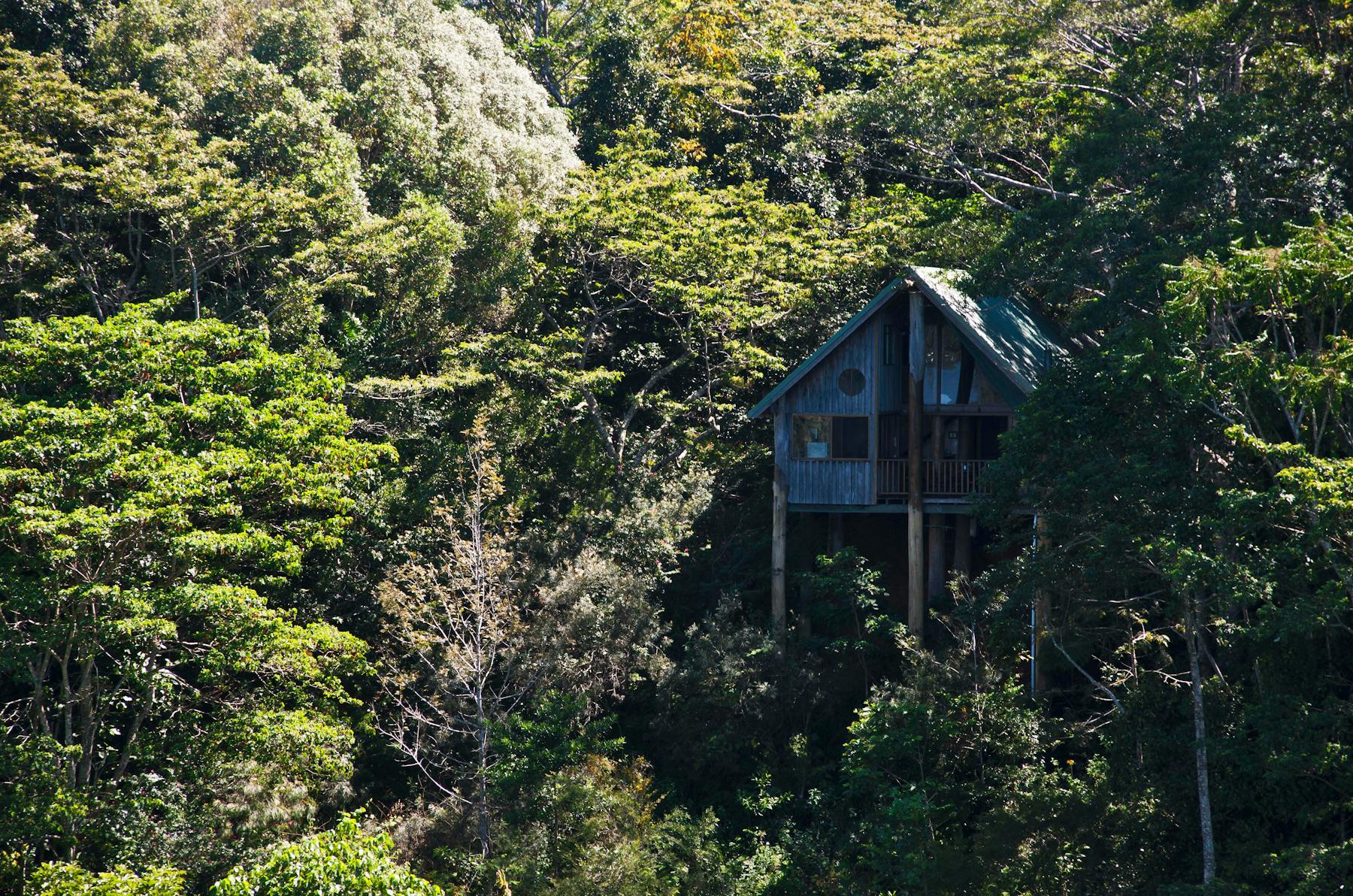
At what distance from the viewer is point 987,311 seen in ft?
78.3

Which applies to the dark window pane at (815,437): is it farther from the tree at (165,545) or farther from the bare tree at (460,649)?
the tree at (165,545)

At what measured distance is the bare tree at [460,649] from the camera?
Answer: 70.0 feet

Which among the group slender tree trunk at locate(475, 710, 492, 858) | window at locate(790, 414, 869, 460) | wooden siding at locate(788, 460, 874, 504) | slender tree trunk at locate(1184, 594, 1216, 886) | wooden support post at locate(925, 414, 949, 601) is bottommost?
slender tree trunk at locate(475, 710, 492, 858)

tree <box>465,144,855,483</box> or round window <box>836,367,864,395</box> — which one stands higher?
tree <box>465,144,855,483</box>

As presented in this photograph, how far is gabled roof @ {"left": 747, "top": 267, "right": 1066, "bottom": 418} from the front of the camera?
2239 cm

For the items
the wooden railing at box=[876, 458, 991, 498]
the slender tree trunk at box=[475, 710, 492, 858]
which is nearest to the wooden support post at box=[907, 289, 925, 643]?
the wooden railing at box=[876, 458, 991, 498]

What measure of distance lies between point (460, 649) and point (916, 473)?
363 inches

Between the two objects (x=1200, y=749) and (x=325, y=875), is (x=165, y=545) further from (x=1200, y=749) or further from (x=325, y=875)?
(x=1200, y=749)

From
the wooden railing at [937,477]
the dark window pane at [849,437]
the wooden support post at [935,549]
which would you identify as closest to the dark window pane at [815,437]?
the dark window pane at [849,437]

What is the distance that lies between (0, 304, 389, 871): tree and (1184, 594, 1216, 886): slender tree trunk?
1351 centimetres

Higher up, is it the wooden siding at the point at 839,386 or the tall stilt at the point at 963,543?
the wooden siding at the point at 839,386

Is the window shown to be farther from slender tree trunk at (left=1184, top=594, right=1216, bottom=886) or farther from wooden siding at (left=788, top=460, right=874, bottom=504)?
slender tree trunk at (left=1184, top=594, right=1216, bottom=886)

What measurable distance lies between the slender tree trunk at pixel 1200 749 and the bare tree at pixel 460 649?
1082cm

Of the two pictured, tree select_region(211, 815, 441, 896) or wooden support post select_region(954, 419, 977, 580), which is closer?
tree select_region(211, 815, 441, 896)
